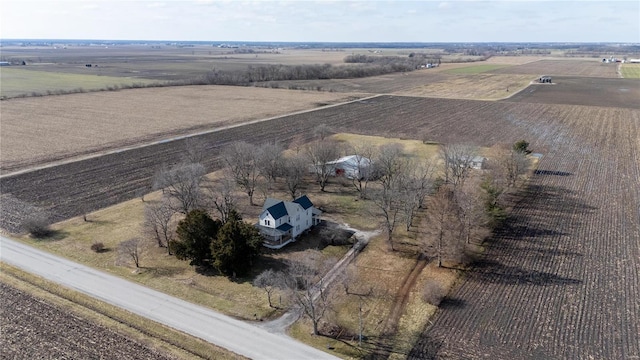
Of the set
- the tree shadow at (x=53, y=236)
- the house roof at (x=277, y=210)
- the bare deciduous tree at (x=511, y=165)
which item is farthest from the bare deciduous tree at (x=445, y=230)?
the tree shadow at (x=53, y=236)

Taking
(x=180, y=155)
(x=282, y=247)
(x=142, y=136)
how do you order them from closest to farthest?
(x=282, y=247), (x=180, y=155), (x=142, y=136)

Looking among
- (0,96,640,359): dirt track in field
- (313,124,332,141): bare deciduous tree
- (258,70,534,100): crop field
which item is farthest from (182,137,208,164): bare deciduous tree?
(258,70,534,100): crop field

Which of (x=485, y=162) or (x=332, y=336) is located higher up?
(x=485, y=162)

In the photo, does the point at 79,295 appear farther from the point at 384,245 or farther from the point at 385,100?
the point at 385,100

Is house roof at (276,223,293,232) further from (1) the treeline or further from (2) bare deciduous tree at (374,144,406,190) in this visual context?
A: (1) the treeline

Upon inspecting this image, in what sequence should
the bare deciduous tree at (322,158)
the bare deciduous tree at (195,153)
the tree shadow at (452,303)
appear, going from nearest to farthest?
the tree shadow at (452,303) < the bare deciduous tree at (322,158) < the bare deciduous tree at (195,153)

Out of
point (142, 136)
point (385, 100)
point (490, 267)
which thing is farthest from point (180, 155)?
point (385, 100)

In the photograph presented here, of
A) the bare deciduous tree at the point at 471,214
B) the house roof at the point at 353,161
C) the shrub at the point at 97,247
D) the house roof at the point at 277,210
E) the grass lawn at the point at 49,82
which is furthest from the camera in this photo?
the grass lawn at the point at 49,82

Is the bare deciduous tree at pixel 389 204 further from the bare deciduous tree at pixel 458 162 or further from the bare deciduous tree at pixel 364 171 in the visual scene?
the bare deciduous tree at pixel 458 162
